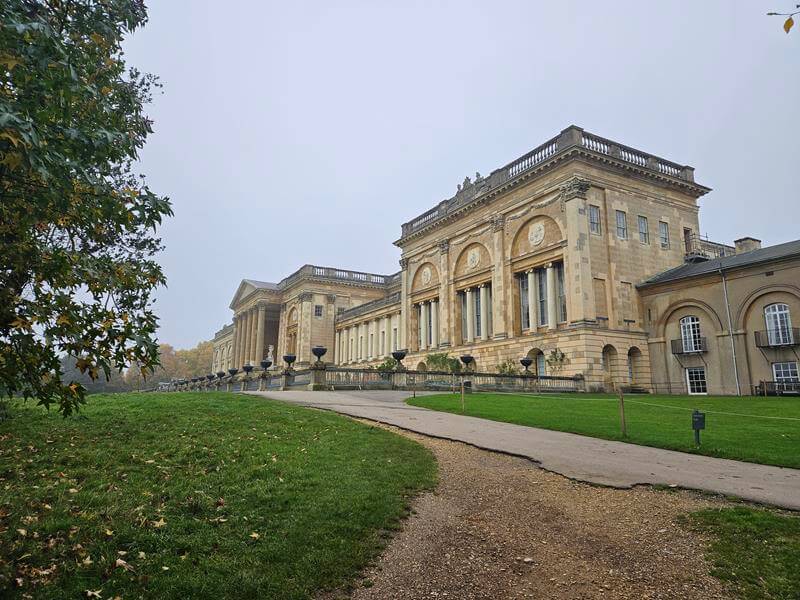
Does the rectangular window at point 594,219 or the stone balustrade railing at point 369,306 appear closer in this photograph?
the rectangular window at point 594,219

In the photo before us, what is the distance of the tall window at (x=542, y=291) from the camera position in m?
38.2

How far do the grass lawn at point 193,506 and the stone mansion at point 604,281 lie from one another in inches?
1042

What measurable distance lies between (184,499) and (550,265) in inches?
1310

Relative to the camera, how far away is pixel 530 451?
11.0 meters

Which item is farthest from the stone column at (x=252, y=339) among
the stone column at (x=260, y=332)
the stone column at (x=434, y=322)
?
the stone column at (x=434, y=322)

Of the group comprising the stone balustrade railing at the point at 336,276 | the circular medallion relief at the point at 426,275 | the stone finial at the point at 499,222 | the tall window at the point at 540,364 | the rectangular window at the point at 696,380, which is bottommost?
the rectangular window at the point at 696,380

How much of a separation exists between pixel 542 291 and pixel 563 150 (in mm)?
9914

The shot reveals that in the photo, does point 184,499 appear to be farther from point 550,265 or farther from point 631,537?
point 550,265

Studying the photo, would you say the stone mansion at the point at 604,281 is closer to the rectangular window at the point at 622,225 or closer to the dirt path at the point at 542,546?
the rectangular window at the point at 622,225

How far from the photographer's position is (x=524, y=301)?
40094mm

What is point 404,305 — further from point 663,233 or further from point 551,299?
point 663,233

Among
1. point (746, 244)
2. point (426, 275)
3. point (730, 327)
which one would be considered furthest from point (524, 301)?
point (746, 244)

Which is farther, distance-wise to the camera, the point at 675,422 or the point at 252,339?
the point at 252,339

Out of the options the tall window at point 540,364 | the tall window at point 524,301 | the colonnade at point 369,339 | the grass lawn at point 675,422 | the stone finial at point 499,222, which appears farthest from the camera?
the colonnade at point 369,339
